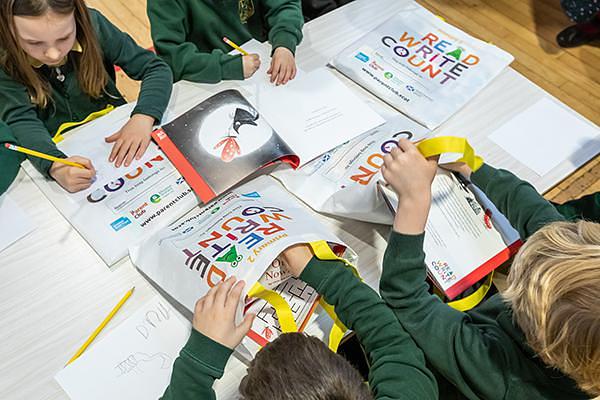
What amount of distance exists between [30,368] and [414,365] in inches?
22.8

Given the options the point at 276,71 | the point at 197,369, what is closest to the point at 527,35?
the point at 276,71

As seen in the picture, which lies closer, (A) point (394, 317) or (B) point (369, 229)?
(A) point (394, 317)

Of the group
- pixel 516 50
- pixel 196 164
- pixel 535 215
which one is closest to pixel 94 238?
Result: pixel 196 164

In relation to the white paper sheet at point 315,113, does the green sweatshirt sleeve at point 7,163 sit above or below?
above

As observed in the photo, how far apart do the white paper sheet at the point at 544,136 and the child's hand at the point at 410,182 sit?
0.87ft

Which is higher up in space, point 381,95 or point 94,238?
point 94,238

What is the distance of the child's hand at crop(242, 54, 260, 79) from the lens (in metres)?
1.18

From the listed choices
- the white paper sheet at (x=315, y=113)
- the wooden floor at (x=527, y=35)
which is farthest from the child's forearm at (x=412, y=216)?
the wooden floor at (x=527, y=35)

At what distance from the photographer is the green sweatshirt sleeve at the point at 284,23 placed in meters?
1.22

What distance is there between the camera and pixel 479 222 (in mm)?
956

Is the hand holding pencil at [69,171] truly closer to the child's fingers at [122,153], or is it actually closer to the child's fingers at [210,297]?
the child's fingers at [122,153]

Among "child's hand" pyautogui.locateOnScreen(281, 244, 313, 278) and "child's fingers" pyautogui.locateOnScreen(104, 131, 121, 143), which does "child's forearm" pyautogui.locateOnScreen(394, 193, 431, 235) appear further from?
"child's fingers" pyautogui.locateOnScreen(104, 131, 121, 143)

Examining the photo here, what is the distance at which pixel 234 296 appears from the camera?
0.80 metres

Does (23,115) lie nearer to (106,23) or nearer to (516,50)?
(106,23)
